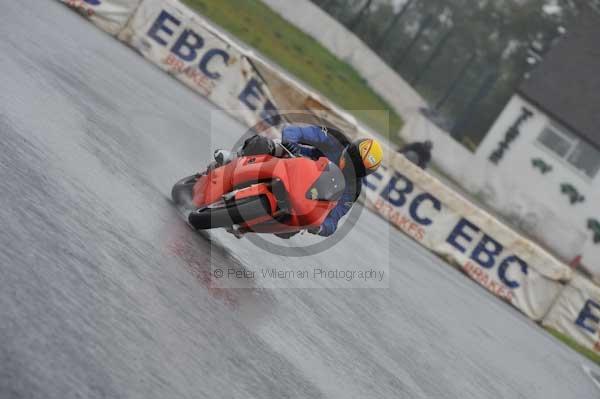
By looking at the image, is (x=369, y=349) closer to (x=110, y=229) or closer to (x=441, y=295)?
(x=110, y=229)

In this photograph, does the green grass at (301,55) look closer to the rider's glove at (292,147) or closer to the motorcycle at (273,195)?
the rider's glove at (292,147)

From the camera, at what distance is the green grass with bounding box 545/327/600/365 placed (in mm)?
18266

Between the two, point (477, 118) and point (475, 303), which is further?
point (477, 118)

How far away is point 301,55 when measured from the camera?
44.3 metres

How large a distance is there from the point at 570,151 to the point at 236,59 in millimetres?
23369

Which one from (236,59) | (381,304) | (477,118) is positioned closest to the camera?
(381,304)

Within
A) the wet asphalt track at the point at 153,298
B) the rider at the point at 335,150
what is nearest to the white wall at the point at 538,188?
the wet asphalt track at the point at 153,298

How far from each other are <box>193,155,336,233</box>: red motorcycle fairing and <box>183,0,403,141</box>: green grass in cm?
3093

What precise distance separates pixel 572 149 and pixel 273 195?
34137 mm

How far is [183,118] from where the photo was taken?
54.7 feet

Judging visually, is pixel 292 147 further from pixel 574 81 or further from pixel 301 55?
pixel 574 81

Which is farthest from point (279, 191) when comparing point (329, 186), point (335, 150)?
point (335, 150)

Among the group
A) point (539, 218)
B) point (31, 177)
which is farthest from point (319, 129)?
point (539, 218)

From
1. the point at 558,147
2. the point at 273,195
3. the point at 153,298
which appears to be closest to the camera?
the point at 153,298
